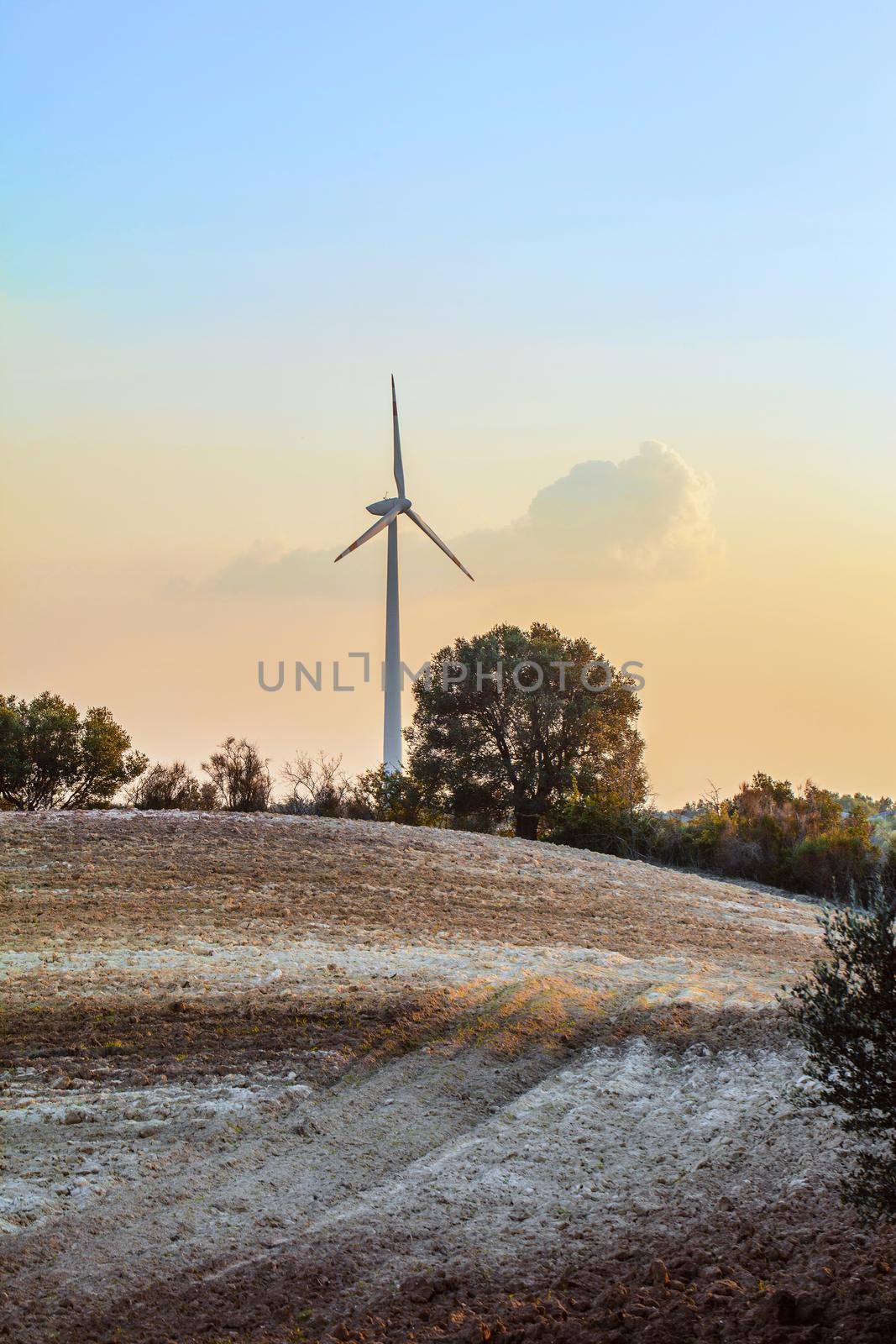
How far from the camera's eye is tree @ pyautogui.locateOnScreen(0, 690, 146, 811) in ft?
84.4

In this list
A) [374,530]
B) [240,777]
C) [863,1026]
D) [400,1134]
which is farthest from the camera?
[374,530]

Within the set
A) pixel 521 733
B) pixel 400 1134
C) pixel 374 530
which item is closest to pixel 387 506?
pixel 374 530

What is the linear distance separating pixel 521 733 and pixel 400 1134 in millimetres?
23279

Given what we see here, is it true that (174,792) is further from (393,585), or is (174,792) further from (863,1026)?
(863,1026)

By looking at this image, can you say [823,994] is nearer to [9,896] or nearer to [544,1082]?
[544,1082]

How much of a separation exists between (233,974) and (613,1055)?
3.86 metres

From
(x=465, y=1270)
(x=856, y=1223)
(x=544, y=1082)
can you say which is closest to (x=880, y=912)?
(x=856, y=1223)

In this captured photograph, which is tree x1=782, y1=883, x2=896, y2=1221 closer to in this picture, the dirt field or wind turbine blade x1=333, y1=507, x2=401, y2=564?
the dirt field

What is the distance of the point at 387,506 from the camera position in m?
34.6

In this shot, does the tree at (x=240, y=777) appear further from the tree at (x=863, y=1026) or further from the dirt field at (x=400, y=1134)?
the tree at (x=863, y=1026)

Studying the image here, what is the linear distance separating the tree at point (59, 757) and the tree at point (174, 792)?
843 mm

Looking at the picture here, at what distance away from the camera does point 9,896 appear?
13.9m

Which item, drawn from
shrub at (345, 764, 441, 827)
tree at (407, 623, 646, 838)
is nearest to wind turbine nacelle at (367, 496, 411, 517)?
tree at (407, 623, 646, 838)

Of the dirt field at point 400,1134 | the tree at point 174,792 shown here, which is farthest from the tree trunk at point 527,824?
the dirt field at point 400,1134
